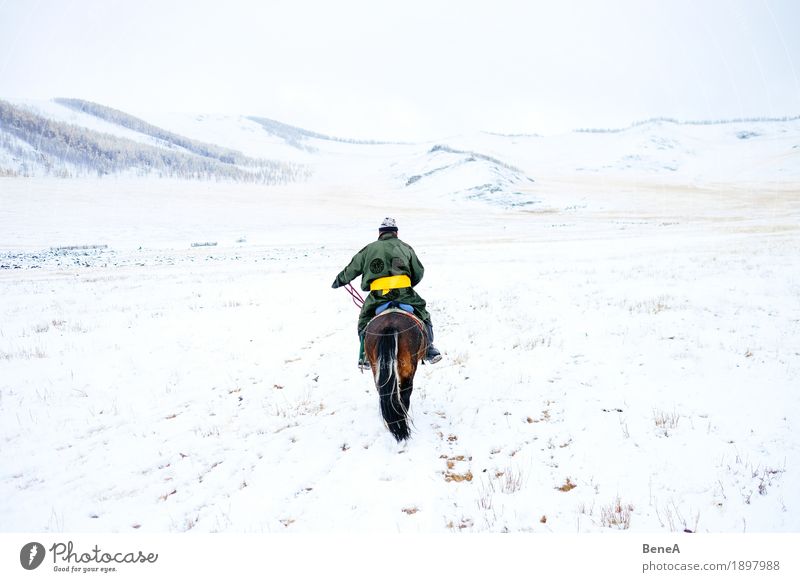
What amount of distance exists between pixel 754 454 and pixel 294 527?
5.20 meters

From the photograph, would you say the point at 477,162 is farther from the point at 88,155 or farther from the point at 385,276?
the point at 88,155

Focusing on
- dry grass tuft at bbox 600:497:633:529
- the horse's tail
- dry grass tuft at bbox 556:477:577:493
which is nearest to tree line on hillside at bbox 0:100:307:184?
the horse's tail

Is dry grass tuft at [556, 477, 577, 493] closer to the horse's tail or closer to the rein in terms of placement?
the horse's tail

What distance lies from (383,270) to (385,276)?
90 millimetres

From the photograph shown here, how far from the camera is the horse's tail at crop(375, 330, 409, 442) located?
517 centimetres

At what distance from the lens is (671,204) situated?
69.1m

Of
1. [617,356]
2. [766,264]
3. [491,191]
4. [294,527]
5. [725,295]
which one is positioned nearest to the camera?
[294,527]

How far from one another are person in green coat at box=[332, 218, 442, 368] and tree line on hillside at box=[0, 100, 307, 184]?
139985 millimetres

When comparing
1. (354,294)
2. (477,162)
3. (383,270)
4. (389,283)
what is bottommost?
(354,294)

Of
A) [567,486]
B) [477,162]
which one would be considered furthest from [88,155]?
[567,486]

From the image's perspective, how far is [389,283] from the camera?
18.7 ft

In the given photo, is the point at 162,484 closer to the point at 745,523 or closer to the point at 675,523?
the point at 675,523

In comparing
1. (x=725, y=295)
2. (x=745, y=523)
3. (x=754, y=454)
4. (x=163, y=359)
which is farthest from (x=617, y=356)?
(x=163, y=359)

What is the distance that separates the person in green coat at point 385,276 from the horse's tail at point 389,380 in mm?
710
